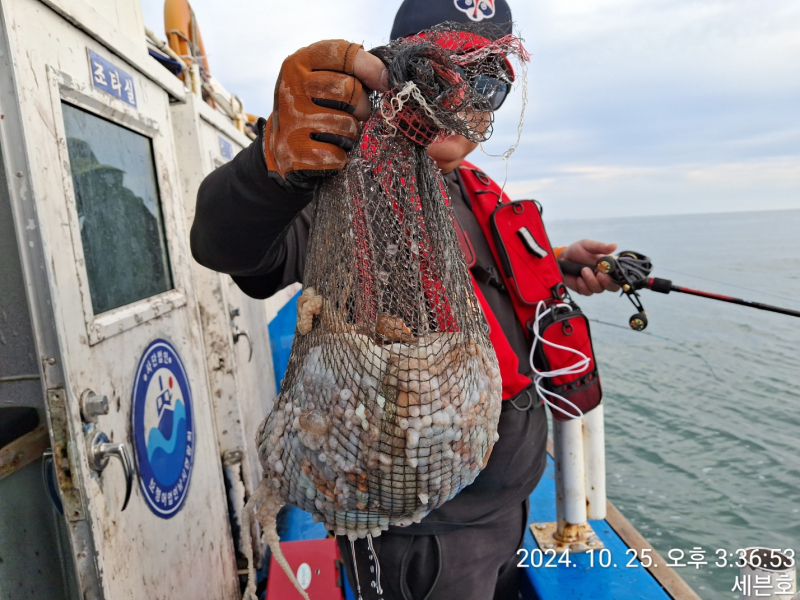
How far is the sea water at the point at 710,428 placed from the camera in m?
4.54

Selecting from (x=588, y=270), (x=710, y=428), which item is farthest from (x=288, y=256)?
(x=710, y=428)

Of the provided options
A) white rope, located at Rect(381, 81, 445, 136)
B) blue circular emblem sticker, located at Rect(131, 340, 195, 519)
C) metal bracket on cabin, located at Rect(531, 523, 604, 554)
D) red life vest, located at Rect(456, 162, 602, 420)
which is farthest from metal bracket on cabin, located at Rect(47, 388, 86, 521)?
metal bracket on cabin, located at Rect(531, 523, 604, 554)

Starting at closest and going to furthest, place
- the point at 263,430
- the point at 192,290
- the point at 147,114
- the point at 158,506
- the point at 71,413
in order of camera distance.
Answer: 1. the point at 263,430
2. the point at 71,413
3. the point at 158,506
4. the point at 147,114
5. the point at 192,290

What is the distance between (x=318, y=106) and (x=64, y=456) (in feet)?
4.13

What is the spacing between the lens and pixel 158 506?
1948mm

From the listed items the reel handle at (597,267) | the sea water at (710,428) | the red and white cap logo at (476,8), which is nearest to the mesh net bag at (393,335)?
the red and white cap logo at (476,8)

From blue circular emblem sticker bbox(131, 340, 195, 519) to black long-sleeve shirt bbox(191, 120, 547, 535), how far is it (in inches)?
29.3

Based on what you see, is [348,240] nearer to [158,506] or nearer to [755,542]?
[158,506]

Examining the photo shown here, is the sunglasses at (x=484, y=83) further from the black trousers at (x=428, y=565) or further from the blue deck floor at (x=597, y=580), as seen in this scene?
the blue deck floor at (x=597, y=580)

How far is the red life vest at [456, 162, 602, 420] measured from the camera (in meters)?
1.83

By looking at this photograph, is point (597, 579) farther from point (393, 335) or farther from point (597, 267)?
point (393, 335)

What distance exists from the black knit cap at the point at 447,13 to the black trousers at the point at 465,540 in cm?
129

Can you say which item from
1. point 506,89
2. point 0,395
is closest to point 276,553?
point 0,395

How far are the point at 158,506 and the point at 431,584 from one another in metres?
1.17
